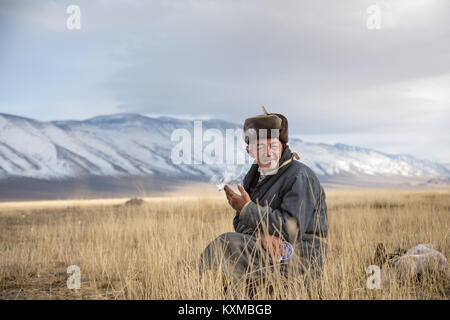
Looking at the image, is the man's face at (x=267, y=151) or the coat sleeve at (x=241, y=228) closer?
the man's face at (x=267, y=151)

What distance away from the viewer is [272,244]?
2857 millimetres

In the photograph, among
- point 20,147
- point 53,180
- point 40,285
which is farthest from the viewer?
point 20,147

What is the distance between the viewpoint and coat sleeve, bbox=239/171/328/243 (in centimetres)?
273

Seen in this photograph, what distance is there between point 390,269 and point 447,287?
54cm

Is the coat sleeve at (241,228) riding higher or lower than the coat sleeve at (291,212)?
lower

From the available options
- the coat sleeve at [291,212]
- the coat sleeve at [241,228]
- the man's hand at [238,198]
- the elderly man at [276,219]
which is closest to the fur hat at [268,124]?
the elderly man at [276,219]

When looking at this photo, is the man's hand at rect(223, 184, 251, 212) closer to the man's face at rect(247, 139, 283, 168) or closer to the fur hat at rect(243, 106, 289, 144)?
the man's face at rect(247, 139, 283, 168)

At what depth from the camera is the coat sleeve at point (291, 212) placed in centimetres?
273

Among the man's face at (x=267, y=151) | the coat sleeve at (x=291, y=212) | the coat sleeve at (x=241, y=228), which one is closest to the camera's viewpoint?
the coat sleeve at (x=291, y=212)

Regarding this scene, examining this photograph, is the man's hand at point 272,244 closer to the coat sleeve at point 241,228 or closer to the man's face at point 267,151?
the coat sleeve at point 241,228

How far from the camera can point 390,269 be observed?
393 cm

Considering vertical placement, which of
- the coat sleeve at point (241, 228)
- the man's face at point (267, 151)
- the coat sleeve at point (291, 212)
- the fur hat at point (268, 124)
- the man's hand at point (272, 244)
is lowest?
the man's hand at point (272, 244)
